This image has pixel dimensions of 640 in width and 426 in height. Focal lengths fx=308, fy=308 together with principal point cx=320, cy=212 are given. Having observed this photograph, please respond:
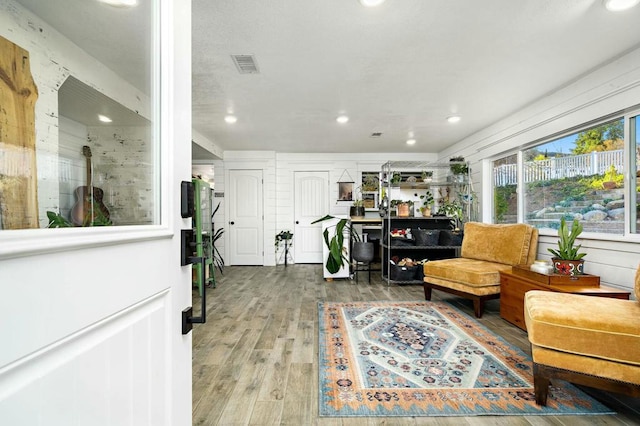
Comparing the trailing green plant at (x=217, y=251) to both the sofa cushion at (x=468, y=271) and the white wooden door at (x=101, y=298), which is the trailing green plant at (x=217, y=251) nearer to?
the sofa cushion at (x=468, y=271)

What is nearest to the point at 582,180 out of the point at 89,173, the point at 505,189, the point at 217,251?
the point at 505,189

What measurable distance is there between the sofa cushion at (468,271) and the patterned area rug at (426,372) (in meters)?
0.42

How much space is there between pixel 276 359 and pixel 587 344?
6.09ft

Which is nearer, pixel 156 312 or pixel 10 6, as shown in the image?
pixel 10 6

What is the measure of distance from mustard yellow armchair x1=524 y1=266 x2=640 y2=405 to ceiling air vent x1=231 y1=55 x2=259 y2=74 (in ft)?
8.79

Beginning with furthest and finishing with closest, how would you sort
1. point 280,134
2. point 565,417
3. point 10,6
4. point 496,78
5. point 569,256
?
point 280,134, point 496,78, point 569,256, point 565,417, point 10,6

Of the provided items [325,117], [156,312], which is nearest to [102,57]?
[156,312]

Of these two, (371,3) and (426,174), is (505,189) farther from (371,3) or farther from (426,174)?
(371,3)

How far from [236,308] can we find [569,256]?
3219 millimetres

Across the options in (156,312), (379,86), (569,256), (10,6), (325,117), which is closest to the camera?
(10,6)

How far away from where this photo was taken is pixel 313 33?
2170mm

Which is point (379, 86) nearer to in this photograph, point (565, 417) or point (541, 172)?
Result: point (541, 172)

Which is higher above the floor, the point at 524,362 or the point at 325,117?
the point at 325,117

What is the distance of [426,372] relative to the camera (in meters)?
2.04
